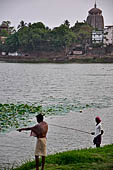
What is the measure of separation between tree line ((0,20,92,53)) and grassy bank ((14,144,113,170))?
106301 mm

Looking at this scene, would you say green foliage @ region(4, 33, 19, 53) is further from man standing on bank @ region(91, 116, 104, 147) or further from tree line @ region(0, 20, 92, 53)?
man standing on bank @ region(91, 116, 104, 147)

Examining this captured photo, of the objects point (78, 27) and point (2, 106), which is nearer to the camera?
point (2, 106)

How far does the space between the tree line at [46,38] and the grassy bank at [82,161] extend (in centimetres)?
10630

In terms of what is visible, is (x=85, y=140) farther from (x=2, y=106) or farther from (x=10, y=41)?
(x=10, y=41)

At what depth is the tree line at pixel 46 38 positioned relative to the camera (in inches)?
4707

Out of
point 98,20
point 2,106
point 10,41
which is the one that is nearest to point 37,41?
point 10,41

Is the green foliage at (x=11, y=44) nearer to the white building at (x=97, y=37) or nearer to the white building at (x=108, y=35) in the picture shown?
the white building at (x=97, y=37)

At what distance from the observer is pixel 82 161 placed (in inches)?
440

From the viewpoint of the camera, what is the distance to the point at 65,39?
118m

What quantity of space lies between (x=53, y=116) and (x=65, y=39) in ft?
313

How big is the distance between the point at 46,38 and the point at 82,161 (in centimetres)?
11467

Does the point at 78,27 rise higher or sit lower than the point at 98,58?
higher

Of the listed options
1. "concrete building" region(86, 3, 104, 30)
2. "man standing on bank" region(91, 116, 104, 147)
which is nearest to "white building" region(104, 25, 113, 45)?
"concrete building" region(86, 3, 104, 30)

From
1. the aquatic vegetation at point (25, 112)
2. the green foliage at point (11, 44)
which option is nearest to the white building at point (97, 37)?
the green foliage at point (11, 44)
